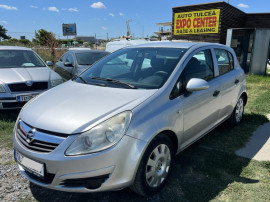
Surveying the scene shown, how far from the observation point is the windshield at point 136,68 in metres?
2.94

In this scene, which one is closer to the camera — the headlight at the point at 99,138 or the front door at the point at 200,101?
the headlight at the point at 99,138

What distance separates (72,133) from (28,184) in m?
1.24

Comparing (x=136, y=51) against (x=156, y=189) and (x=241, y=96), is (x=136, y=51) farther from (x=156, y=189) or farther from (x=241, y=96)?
(x=241, y=96)

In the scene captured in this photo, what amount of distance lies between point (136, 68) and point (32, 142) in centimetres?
168

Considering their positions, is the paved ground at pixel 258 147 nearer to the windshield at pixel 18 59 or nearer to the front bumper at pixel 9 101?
the front bumper at pixel 9 101

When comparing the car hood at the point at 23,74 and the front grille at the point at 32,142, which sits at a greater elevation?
the car hood at the point at 23,74

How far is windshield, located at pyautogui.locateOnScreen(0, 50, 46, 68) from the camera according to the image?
238 inches

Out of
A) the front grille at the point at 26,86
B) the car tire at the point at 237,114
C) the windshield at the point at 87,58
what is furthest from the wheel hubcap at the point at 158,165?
the windshield at the point at 87,58

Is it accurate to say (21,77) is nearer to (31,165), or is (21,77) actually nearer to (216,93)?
A: (31,165)

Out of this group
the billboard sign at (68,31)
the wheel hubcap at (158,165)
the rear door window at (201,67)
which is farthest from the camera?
the billboard sign at (68,31)

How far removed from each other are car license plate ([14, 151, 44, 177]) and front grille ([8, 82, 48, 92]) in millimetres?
2937

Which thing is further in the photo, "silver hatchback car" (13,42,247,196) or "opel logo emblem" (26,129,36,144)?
"opel logo emblem" (26,129,36,144)

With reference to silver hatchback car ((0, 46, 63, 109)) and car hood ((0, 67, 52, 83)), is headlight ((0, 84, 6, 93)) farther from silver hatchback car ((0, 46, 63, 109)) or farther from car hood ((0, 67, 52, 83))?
car hood ((0, 67, 52, 83))

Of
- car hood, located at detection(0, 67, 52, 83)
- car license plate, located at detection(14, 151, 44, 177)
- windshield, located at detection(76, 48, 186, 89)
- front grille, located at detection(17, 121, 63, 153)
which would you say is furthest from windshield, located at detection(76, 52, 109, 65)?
car license plate, located at detection(14, 151, 44, 177)
